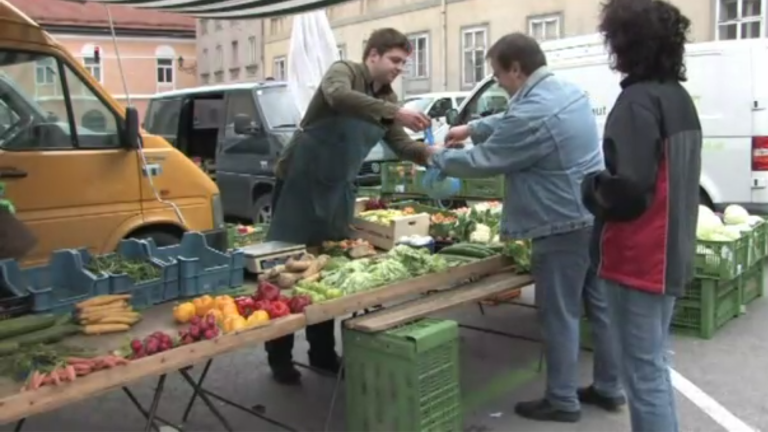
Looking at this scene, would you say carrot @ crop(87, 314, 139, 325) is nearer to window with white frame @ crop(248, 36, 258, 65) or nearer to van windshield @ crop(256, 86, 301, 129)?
van windshield @ crop(256, 86, 301, 129)

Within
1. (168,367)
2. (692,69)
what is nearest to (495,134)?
(168,367)

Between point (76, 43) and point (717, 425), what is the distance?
4044 cm

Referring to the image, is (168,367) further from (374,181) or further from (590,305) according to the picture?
(374,181)

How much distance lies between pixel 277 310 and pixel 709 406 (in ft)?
9.05

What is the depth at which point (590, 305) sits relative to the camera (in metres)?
4.73

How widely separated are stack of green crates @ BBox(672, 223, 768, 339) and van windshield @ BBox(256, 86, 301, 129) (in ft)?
20.2

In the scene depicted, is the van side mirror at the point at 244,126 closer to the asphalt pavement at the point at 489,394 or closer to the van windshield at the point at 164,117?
the van windshield at the point at 164,117

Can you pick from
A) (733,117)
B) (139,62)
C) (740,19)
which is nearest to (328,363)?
(733,117)

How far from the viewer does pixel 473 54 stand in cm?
2428

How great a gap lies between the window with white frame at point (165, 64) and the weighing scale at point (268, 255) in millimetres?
41231

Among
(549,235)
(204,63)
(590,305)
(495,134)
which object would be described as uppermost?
(204,63)

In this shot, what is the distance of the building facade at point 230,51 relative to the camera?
1452 inches

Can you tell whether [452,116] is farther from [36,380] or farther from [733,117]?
[36,380]

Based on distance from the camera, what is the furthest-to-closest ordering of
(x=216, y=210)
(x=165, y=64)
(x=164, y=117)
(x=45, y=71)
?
(x=165, y=64) → (x=164, y=117) → (x=216, y=210) → (x=45, y=71)
